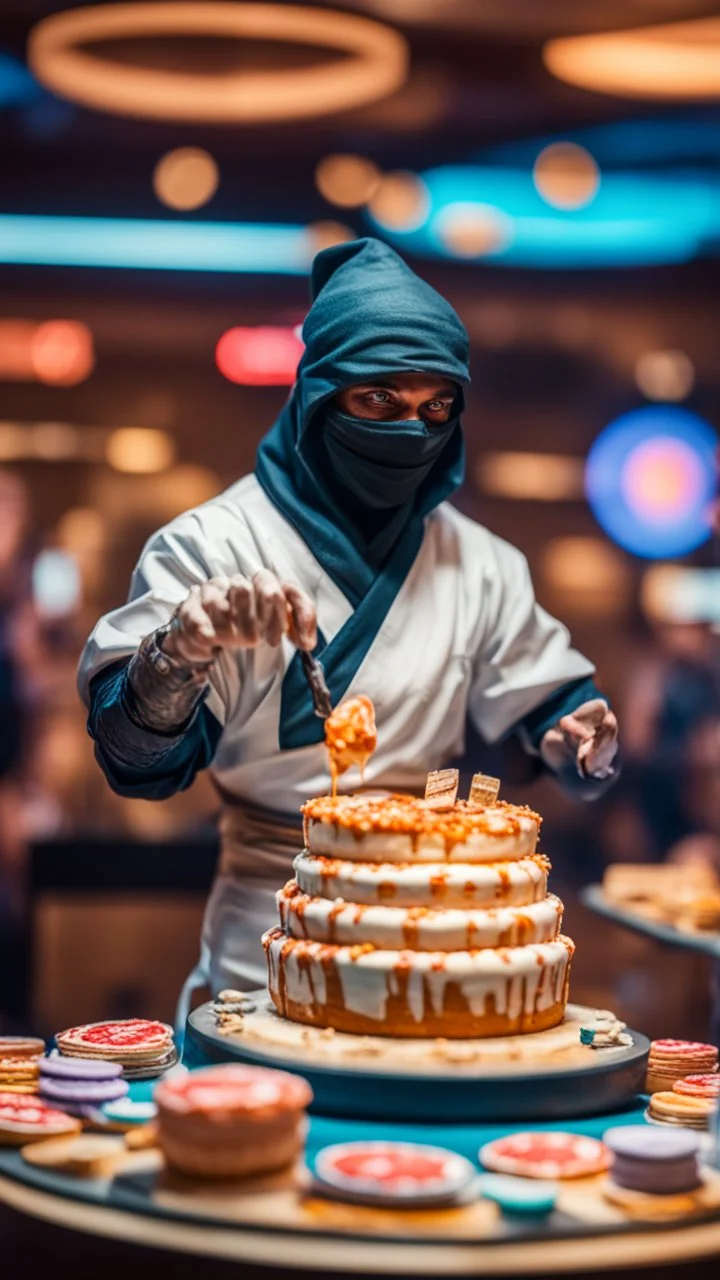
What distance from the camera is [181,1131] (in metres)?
1.88

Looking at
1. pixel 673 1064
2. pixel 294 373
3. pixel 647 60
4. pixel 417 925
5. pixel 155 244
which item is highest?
pixel 647 60

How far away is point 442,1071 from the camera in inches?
83.4

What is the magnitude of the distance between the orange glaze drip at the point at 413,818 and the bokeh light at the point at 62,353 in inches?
212

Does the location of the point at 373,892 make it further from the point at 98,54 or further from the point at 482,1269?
the point at 98,54

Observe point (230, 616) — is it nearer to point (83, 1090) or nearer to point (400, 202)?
point (83, 1090)

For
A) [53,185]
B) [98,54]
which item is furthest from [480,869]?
[53,185]

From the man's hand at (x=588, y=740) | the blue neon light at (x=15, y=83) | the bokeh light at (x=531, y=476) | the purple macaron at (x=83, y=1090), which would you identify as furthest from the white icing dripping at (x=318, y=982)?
the bokeh light at (x=531, y=476)

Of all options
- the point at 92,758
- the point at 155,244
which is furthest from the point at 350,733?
the point at 155,244

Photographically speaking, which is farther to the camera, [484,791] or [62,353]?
[62,353]

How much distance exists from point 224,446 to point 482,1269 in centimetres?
603

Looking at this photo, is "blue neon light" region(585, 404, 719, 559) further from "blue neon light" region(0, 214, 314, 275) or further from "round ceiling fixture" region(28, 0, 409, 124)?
"round ceiling fixture" region(28, 0, 409, 124)

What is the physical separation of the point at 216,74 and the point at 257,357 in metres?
1.64

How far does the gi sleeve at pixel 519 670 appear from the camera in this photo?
3.10 m

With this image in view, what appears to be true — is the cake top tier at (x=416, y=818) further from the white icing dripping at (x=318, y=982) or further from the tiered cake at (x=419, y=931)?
the white icing dripping at (x=318, y=982)
